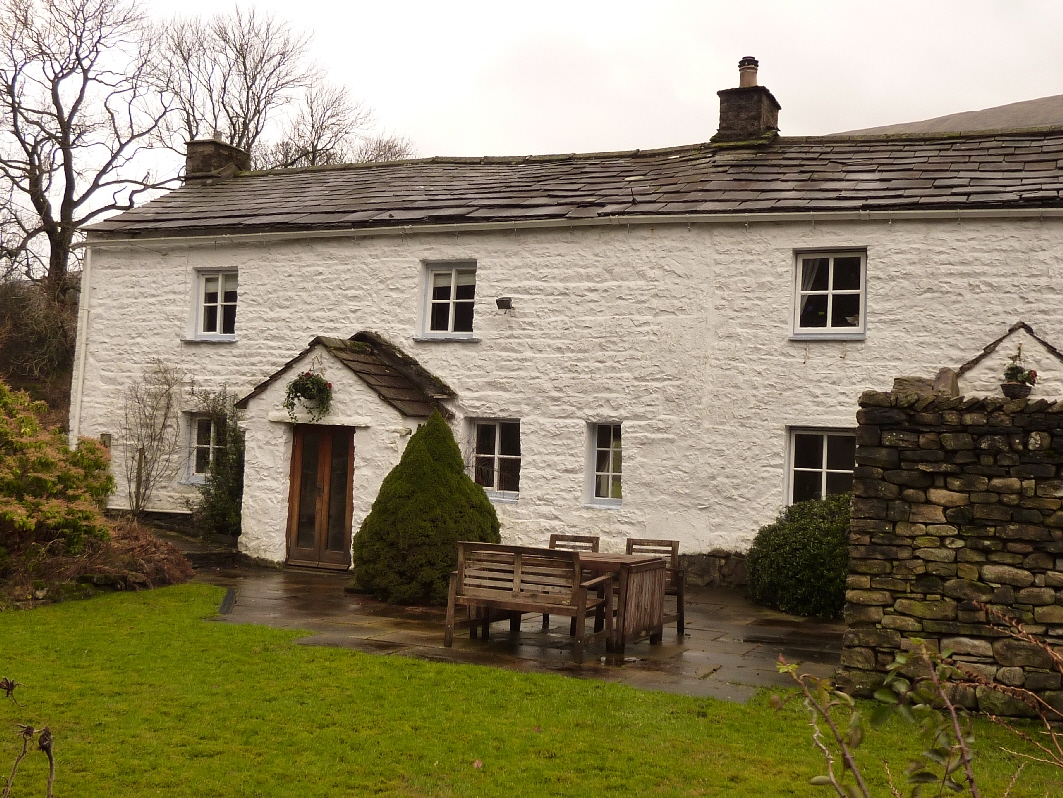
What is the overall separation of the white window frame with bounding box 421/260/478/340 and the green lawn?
7.64 m

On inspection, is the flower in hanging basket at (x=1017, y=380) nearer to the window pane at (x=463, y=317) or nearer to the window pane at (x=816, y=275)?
the window pane at (x=816, y=275)

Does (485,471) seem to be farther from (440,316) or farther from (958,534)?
(958,534)

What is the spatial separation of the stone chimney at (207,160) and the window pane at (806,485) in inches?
511

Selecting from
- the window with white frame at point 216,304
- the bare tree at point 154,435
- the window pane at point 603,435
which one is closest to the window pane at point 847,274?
the window pane at point 603,435

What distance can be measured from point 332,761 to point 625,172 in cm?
1247

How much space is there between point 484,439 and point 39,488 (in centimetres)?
633

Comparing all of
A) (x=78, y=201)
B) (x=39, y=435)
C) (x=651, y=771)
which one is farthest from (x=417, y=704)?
(x=78, y=201)

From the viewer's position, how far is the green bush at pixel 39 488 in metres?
11.0

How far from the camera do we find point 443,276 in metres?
16.1

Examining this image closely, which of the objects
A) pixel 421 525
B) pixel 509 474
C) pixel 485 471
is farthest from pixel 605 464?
pixel 421 525

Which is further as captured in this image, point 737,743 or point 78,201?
point 78,201

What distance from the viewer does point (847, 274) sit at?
14.0 metres

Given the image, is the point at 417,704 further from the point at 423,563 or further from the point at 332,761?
the point at 423,563

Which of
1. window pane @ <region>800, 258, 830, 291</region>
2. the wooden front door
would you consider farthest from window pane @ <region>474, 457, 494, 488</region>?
window pane @ <region>800, 258, 830, 291</region>
